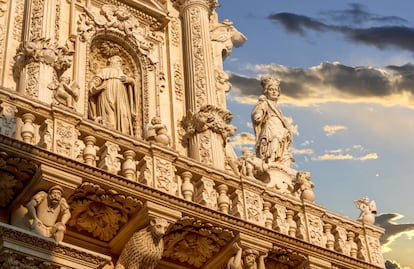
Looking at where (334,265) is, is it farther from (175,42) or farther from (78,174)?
(175,42)

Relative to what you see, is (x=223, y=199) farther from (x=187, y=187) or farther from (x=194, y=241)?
(x=194, y=241)

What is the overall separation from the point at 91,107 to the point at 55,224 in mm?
4804

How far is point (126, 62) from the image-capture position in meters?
17.6

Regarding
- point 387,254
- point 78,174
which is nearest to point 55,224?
point 78,174

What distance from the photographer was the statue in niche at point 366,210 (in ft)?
51.9

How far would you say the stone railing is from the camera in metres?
12.5

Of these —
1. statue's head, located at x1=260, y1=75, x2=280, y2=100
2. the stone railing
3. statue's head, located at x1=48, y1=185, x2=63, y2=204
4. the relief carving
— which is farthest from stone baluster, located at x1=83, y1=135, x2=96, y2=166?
statue's head, located at x1=260, y1=75, x2=280, y2=100

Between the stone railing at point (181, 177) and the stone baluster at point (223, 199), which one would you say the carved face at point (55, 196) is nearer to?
the stone railing at point (181, 177)

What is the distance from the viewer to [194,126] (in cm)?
1672

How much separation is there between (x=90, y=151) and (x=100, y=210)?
79 centimetres

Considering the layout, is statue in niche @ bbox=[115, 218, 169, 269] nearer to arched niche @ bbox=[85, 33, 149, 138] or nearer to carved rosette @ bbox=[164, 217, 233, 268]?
carved rosette @ bbox=[164, 217, 233, 268]

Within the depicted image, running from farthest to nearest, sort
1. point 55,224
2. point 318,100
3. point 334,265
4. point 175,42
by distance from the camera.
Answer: point 318,100
point 175,42
point 334,265
point 55,224

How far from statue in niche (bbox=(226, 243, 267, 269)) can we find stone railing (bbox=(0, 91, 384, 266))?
1.79ft

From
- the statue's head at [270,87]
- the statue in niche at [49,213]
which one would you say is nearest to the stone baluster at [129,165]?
the statue in niche at [49,213]
